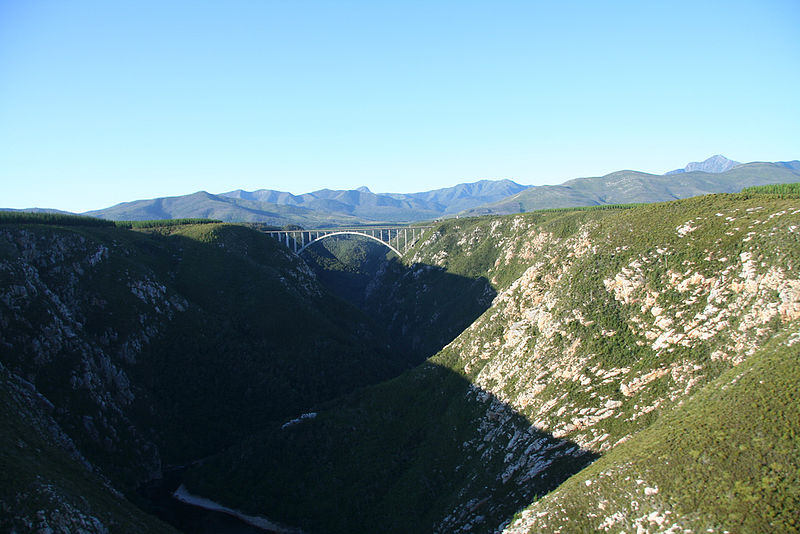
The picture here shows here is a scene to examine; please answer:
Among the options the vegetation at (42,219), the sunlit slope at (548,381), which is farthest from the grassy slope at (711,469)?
the vegetation at (42,219)

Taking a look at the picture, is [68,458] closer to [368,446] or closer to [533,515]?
[368,446]

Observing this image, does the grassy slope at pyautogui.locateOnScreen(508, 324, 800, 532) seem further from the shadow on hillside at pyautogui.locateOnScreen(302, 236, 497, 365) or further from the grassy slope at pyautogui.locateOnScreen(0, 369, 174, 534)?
the shadow on hillside at pyautogui.locateOnScreen(302, 236, 497, 365)

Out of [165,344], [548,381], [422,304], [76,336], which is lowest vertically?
[422,304]

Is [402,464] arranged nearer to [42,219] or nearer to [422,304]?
[422,304]

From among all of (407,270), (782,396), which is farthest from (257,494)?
(407,270)

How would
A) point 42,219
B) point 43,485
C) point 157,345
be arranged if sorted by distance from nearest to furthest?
1. point 43,485
2. point 157,345
3. point 42,219

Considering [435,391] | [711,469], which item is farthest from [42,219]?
[711,469]

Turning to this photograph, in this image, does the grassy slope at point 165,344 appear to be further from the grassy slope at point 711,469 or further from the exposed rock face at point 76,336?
the grassy slope at point 711,469
